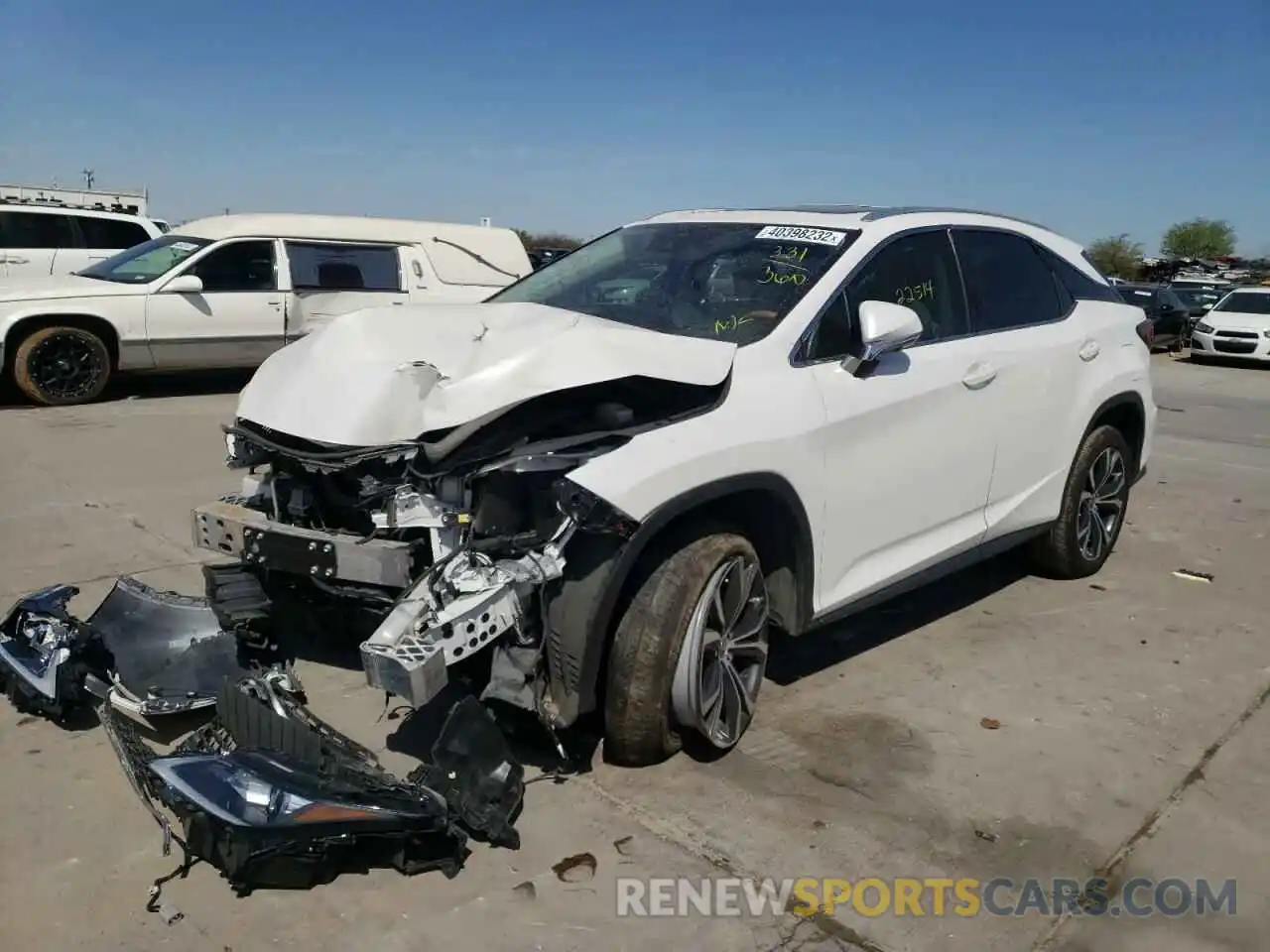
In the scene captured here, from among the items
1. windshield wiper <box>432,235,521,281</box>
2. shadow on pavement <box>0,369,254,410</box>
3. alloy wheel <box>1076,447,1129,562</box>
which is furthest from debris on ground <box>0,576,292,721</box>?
windshield wiper <box>432,235,521,281</box>

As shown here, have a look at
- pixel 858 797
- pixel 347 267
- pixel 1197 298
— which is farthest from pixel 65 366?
pixel 1197 298

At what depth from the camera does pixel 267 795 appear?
2727 mm

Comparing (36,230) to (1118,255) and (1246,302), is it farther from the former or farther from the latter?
(1118,255)

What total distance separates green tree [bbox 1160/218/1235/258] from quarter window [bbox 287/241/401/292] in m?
77.4

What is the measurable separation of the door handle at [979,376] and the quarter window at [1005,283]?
204 mm

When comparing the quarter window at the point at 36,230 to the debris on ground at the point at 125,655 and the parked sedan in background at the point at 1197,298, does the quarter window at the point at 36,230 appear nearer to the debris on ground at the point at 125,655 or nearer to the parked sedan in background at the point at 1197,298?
the debris on ground at the point at 125,655

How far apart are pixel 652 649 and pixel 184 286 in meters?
8.59

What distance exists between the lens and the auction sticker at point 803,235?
409cm

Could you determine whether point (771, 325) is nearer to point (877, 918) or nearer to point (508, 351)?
point (508, 351)

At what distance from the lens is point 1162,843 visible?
320 centimetres

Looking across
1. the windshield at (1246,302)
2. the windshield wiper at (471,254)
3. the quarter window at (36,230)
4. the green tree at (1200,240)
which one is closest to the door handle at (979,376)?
the windshield wiper at (471,254)

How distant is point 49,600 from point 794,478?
2.66 metres

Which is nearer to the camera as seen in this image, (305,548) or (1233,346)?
(305,548)

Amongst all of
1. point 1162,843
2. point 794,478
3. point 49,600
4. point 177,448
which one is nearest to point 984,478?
point 794,478
